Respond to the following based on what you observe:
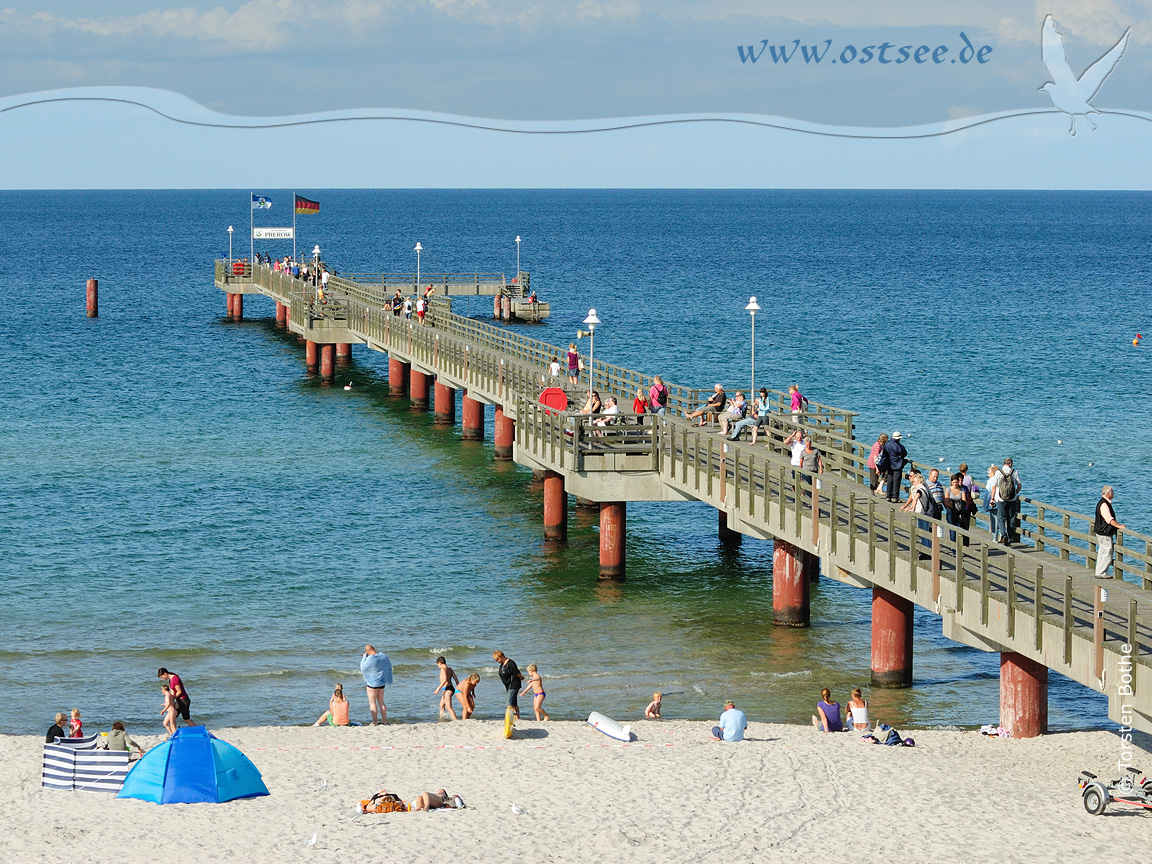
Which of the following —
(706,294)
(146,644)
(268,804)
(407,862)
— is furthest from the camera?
(706,294)

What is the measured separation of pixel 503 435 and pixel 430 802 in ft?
86.3

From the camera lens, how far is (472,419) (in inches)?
1891

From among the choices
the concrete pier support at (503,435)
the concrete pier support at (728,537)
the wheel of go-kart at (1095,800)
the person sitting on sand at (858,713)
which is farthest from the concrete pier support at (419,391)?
the wheel of go-kart at (1095,800)

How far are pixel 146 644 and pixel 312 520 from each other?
990cm

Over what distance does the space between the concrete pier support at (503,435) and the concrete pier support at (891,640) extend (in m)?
20.7

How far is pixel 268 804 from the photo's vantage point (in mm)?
19016

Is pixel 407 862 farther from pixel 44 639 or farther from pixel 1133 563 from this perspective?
pixel 1133 563

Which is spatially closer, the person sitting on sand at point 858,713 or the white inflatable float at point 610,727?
the white inflatable float at point 610,727

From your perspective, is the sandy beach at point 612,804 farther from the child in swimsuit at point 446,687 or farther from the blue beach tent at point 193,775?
the child in swimsuit at point 446,687

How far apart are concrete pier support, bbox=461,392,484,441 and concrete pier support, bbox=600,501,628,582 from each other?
16.8 m

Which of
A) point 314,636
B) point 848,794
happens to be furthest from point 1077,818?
point 314,636

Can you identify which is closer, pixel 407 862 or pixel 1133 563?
pixel 407 862

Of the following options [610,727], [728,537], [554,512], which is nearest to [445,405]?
[554,512]

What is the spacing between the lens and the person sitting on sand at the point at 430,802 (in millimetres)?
18734
